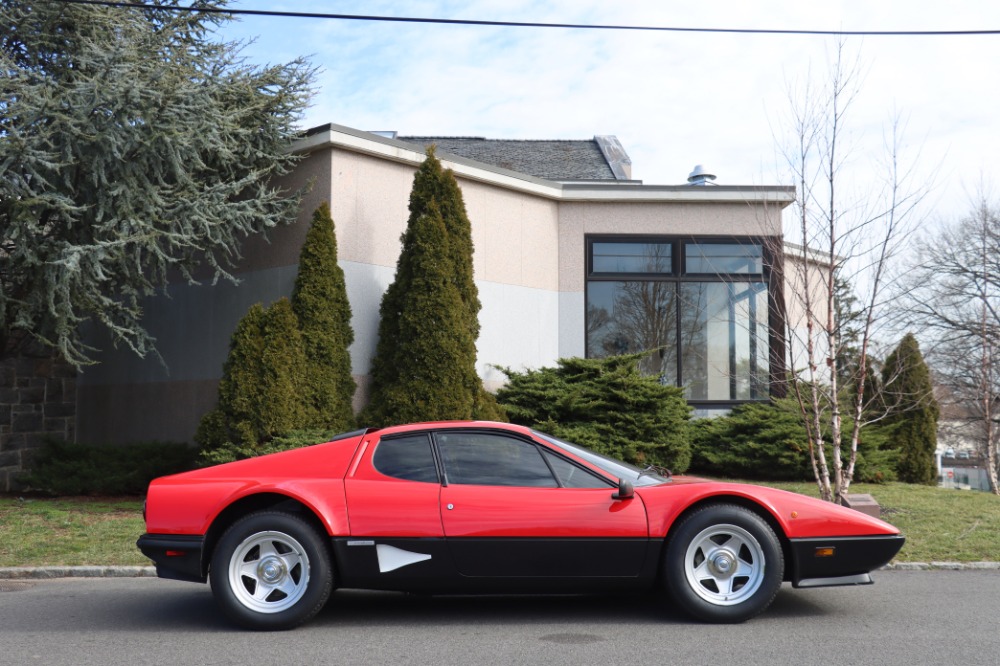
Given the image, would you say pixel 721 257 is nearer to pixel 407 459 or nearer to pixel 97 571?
pixel 407 459

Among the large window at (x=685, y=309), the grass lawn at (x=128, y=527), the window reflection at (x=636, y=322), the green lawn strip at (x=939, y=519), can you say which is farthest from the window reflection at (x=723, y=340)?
the grass lawn at (x=128, y=527)

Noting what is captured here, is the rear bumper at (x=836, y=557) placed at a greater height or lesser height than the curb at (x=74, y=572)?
greater

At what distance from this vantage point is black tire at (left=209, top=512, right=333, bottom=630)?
5.89 metres

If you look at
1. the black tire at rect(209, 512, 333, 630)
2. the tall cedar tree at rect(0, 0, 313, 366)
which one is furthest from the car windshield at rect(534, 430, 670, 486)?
the tall cedar tree at rect(0, 0, 313, 366)

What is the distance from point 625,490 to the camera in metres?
5.89

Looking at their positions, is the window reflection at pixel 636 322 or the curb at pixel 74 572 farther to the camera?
the window reflection at pixel 636 322

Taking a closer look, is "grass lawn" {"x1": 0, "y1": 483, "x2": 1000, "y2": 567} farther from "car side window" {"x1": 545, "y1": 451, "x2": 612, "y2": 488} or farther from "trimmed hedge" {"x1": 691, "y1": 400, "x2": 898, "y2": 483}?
"car side window" {"x1": 545, "y1": 451, "x2": 612, "y2": 488}

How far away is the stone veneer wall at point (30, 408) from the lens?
15594mm

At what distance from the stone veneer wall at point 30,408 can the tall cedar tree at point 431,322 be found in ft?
21.5

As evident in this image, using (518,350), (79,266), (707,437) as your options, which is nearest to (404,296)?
(518,350)

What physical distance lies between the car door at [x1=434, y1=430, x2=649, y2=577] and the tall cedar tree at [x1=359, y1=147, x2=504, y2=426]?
5964mm

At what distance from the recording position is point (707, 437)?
46.7ft

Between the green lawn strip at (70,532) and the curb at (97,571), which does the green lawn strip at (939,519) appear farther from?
the green lawn strip at (70,532)

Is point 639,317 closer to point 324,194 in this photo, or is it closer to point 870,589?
point 324,194
